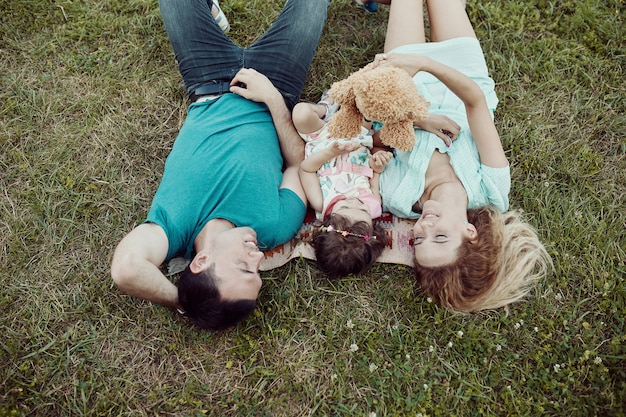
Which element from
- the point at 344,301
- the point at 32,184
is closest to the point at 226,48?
the point at 32,184

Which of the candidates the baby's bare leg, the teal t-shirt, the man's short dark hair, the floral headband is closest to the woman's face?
the floral headband

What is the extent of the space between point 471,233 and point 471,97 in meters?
0.93

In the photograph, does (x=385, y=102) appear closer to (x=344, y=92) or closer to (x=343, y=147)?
(x=344, y=92)

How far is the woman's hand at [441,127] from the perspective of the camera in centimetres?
360

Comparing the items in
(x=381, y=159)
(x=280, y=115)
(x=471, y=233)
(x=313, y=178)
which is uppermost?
(x=280, y=115)

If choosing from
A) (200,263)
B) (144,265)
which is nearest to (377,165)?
(200,263)

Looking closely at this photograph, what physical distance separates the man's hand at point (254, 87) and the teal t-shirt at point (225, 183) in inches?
3.6

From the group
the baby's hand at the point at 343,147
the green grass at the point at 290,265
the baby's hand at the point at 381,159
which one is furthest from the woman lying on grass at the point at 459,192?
the baby's hand at the point at 343,147

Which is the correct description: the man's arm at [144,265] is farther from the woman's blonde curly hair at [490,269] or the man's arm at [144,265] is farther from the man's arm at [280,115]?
the woman's blonde curly hair at [490,269]

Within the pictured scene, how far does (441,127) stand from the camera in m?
3.61

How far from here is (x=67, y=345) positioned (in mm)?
3525

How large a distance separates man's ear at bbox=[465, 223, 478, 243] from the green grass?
608mm

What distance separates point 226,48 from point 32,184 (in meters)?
1.92

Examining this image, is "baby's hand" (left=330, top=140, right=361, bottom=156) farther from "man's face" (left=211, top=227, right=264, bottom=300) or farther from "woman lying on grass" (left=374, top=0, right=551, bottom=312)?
"man's face" (left=211, top=227, right=264, bottom=300)
